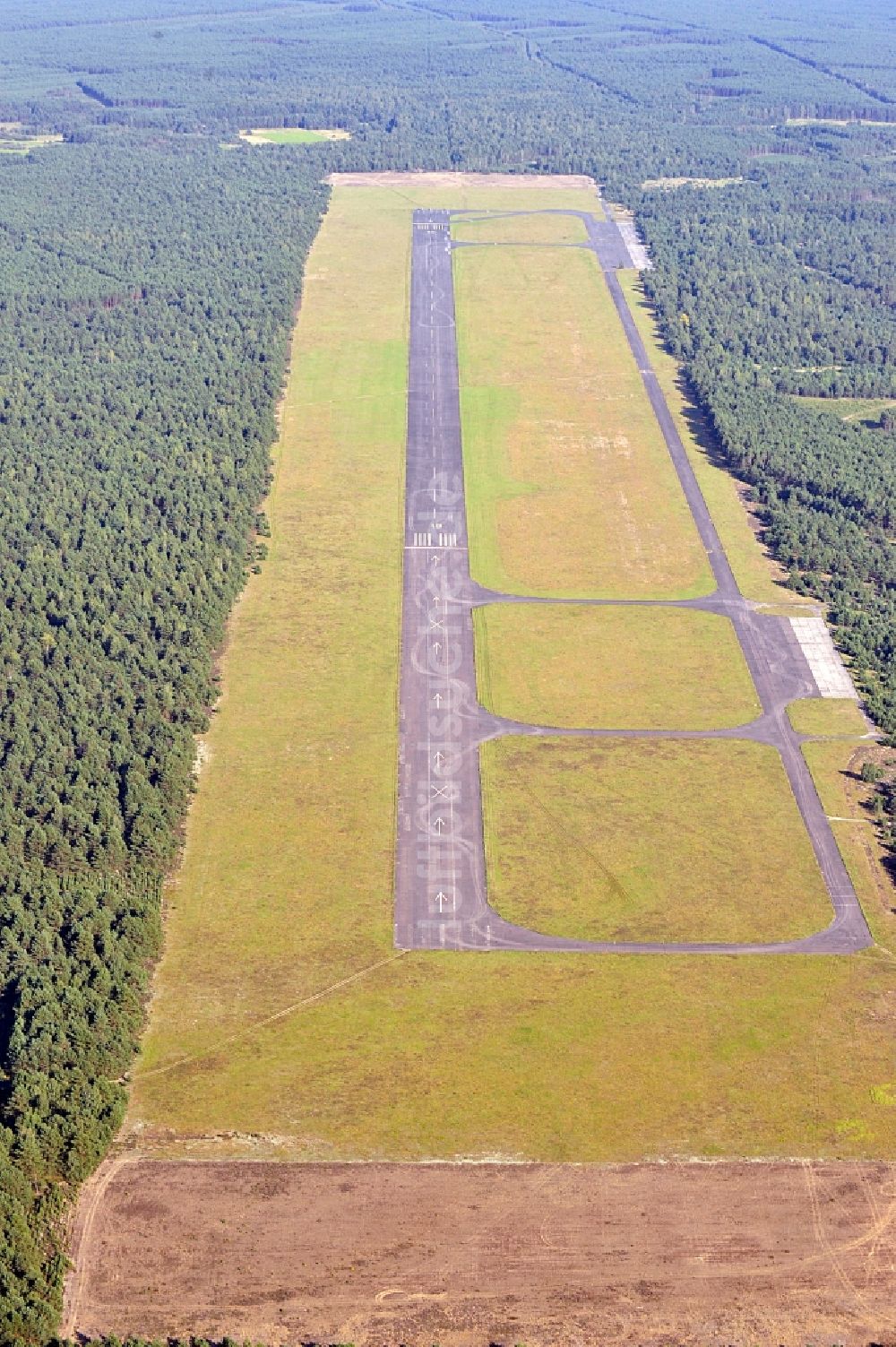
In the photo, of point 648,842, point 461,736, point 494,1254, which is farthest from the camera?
point 461,736

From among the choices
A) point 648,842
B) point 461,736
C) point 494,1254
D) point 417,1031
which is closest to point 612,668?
point 461,736

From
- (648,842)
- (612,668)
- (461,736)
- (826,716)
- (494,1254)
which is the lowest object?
(494,1254)

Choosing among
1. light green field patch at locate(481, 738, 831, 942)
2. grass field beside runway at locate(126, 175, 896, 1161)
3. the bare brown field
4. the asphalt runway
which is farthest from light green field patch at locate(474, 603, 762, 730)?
the bare brown field

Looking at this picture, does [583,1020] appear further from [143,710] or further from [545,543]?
[545,543]

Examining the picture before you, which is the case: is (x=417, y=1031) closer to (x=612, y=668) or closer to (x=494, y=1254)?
(x=494, y=1254)

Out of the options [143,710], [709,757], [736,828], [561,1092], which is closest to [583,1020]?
[561,1092]

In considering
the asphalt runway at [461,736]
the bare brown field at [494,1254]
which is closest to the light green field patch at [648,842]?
the asphalt runway at [461,736]

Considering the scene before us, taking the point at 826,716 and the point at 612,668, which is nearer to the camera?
the point at 826,716

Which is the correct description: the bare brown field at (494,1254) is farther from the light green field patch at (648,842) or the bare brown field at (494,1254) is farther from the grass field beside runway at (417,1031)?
the light green field patch at (648,842)
